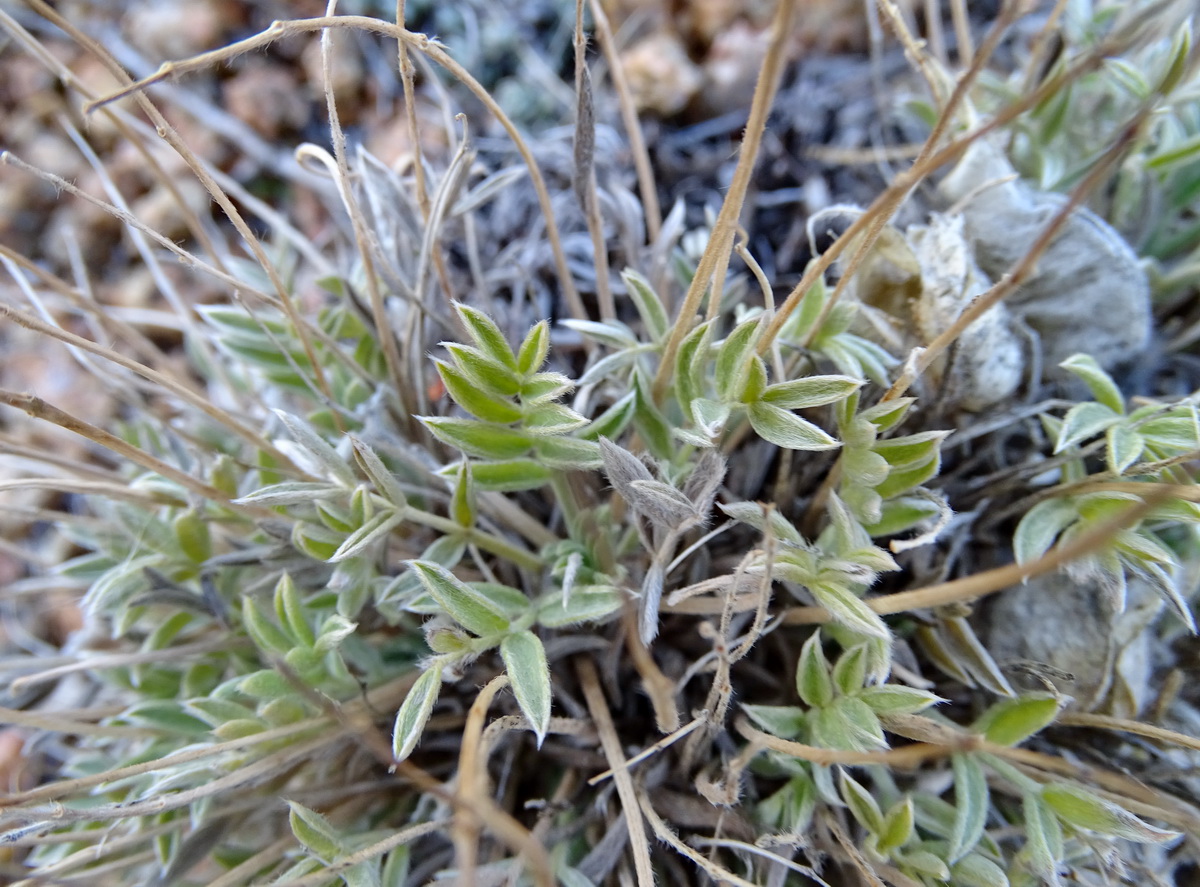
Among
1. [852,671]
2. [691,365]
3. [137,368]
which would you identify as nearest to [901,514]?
[852,671]

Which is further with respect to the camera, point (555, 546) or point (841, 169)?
point (841, 169)

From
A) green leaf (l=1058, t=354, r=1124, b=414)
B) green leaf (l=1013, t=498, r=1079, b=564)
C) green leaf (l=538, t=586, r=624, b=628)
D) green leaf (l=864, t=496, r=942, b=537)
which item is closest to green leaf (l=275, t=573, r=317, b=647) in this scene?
green leaf (l=538, t=586, r=624, b=628)

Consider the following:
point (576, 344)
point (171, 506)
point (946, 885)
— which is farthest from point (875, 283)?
point (171, 506)

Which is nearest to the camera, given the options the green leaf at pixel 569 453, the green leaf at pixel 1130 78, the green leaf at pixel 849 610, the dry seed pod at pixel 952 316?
the green leaf at pixel 849 610

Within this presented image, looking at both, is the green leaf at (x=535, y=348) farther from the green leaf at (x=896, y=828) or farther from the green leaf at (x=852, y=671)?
the green leaf at (x=896, y=828)

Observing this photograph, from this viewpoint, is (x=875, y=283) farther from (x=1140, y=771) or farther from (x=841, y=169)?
(x=1140, y=771)

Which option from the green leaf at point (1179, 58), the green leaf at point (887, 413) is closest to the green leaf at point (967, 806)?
the green leaf at point (887, 413)

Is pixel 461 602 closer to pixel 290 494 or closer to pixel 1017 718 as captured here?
pixel 290 494
